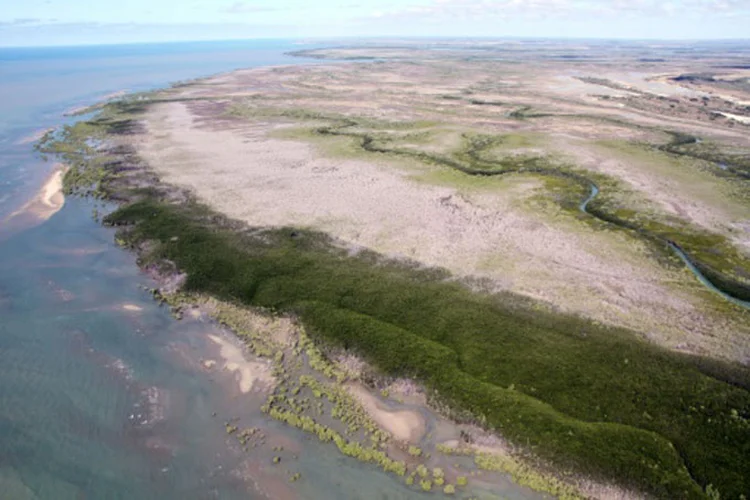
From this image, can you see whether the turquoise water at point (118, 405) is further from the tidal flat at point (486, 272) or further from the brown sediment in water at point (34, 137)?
the brown sediment in water at point (34, 137)

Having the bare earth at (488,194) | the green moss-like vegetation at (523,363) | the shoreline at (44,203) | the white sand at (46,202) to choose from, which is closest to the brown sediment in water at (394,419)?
the green moss-like vegetation at (523,363)

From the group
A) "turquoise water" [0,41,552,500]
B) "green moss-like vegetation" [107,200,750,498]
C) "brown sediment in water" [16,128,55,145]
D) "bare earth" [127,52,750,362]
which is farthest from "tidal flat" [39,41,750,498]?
"brown sediment in water" [16,128,55,145]

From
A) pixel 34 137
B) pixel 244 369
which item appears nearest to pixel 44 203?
pixel 244 369

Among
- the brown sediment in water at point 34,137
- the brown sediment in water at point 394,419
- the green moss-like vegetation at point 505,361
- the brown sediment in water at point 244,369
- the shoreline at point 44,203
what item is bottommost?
the brown sediment in water at point 394,419

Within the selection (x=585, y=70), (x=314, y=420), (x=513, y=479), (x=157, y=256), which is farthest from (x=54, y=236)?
(x=585, y=70)

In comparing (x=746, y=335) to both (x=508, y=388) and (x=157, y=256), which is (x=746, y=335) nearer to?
(x=508, y=388)

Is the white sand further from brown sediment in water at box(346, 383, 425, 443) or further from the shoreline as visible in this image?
brown sediment in water at box(346, 383, 425, 443)
